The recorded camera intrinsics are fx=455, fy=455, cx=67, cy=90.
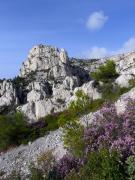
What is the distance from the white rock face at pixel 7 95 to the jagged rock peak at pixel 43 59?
2032 centimetres

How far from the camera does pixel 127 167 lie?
66.1 feet

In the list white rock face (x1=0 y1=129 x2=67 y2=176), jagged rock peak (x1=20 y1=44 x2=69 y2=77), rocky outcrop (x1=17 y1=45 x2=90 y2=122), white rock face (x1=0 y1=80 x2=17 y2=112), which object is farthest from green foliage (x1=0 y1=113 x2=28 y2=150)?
jagged rock peak (x1=20 y1=44 x2=69 y2=77)

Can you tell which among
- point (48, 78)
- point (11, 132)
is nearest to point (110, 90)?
point (11, 132)

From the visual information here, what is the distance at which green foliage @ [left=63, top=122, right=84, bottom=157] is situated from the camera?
88.0 ft

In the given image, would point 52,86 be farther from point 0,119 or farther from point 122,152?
point 122,152

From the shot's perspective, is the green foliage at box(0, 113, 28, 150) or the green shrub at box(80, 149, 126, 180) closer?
the green shrub at box(80, 149, 126, 180)

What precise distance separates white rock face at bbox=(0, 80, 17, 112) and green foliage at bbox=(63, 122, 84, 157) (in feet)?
218

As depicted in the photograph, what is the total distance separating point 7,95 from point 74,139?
7676cm

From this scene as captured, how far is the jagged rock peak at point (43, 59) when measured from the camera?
129m

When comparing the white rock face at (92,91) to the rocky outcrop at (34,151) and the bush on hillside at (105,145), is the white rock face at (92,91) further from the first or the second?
the bush on hillside at (105,145)

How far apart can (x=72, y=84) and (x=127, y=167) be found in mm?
76437

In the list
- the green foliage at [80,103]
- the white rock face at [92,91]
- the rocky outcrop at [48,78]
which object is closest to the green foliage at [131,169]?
the green foliage at [80,103]

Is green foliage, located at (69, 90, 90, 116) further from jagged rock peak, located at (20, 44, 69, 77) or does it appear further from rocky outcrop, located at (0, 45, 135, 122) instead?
jagged rock peak, located at (20, 44, 69, 77)

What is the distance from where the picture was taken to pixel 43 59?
133500 millimetres
